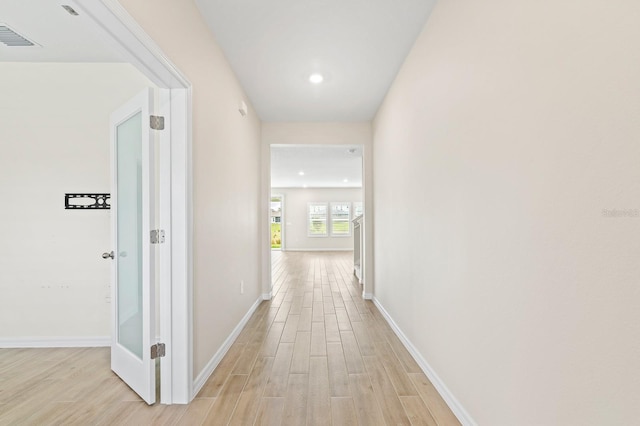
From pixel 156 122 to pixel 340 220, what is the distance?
1004cm

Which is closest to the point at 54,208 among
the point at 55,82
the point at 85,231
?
the point at 85,231

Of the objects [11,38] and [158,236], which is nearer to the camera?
[158,236]

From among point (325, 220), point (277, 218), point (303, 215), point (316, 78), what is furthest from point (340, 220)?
point (316, 78)

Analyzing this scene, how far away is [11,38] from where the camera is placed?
7.85 ft

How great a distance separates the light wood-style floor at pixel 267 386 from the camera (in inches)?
67.8

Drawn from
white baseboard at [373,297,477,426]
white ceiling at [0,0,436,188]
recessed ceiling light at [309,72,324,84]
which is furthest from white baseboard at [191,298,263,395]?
recessed ceiling light at [309,72,324,84]

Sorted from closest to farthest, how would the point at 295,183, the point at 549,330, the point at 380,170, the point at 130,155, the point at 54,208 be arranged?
1. the point at 549,330
2. the point at 130,155
3. the point at 54,208
4. the point at 380,170
5. the point at 295,183

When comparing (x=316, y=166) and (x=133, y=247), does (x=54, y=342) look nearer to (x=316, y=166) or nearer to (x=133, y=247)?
(x=133, y=247)

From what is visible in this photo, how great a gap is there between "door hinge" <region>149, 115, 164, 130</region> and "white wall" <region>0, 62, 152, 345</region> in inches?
50.6

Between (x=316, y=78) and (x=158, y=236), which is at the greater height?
(x=316, y=78)

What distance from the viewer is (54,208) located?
2775 mm

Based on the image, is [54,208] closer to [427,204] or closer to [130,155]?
[130,155]

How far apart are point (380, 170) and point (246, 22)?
227 centimetres

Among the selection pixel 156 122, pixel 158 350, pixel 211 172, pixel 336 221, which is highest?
pixel 156 122
